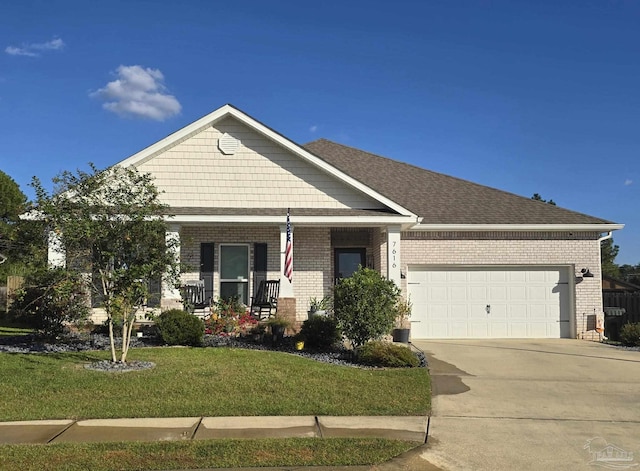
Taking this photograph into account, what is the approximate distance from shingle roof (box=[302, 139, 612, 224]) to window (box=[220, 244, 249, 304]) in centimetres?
347

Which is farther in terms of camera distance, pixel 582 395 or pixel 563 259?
pixel 563 259

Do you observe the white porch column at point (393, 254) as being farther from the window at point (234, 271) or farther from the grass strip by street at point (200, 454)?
the grass strip by street at point (200, 454)

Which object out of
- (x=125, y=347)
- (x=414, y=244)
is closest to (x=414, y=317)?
(x=414, y=244)

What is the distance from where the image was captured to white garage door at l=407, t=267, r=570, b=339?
16.3 m

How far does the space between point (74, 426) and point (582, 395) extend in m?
7.16

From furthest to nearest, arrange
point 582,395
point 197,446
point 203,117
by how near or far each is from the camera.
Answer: point 203,117
point 582,395
point 197,446

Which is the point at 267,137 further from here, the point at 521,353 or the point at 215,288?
the point at 521,353

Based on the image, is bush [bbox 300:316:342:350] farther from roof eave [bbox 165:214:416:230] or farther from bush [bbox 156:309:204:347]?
→ roof eave [bbox 165:214:416:230]

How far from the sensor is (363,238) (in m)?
16.7

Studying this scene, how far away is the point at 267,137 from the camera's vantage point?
15.4 m

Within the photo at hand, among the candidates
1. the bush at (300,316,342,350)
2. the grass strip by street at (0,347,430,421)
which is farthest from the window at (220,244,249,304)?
the grass strip by street at (0,347,430,421)

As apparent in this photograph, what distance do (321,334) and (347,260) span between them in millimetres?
4794

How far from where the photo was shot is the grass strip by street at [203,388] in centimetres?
739

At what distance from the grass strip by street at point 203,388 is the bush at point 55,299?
1.14 m
